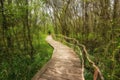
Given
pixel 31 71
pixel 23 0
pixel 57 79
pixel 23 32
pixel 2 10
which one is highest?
pixel 23 0

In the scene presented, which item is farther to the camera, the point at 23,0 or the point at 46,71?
the point at 23,0

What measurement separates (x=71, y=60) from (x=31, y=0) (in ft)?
20.9

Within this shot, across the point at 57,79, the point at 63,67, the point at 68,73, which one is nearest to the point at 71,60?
the point at 63,67

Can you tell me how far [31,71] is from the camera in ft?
41.7

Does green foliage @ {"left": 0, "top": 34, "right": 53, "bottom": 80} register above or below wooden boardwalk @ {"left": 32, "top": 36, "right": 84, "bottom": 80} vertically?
below

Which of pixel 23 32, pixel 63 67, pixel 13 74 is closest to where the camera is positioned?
pixel 63 67

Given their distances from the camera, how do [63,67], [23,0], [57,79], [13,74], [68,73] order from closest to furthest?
[57,79]
[68,73]
[63,67]
[13,74]
[23,0]

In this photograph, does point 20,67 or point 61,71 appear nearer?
point 61,71

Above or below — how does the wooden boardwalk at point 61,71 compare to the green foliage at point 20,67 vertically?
above

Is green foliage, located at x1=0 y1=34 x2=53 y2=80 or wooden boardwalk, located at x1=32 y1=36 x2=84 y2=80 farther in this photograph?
green foliage, located at x1=0 y1=34 x2=53 y2=80

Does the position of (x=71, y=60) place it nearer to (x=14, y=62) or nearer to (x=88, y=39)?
(x=14, y=62)

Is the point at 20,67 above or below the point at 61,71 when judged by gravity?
below

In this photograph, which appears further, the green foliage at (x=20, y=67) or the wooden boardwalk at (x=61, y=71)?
the green foliage at (x=20, y=67)

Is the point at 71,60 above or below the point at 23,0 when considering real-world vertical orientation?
below
